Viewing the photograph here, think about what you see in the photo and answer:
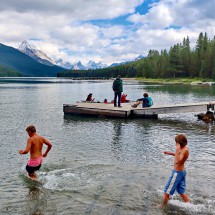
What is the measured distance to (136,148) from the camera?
17.7m

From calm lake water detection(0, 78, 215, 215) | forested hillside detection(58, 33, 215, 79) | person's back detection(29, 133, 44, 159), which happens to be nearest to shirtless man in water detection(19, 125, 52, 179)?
person's back detection(29, 133, 44, 159)

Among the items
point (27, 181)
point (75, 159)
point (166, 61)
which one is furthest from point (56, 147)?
point (166, 61)

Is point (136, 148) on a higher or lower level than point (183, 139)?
lower

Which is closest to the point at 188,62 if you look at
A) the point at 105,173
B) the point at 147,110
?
the point at 147,110

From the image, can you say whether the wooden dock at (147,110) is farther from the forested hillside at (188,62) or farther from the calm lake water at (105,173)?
the forested hillside at (188,62)

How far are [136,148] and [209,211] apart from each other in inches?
335

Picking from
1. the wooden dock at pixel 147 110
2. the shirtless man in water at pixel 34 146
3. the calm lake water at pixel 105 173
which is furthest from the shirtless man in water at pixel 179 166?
the wooden dock at pixel 147 110

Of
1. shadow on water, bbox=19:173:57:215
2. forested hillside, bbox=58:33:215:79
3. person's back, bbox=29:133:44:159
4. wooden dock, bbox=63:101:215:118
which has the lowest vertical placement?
shadow on water, bbox=19:173:57:215

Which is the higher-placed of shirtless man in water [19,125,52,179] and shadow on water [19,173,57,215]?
shirtless man in water [19,125,52,179]

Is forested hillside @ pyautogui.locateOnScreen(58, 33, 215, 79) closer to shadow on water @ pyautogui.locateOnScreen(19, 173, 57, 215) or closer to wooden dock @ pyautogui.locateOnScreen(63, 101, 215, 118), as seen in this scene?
wooden dock @ pyautogui.locateOnScreen(63, 101, 215, 118)

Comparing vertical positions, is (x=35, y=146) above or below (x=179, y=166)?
above

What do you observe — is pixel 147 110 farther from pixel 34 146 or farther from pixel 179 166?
pixel 179 166

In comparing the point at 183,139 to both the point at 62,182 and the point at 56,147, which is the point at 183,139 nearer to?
the point at 62,182

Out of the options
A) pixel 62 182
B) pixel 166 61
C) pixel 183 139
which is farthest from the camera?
pixel 166 61
